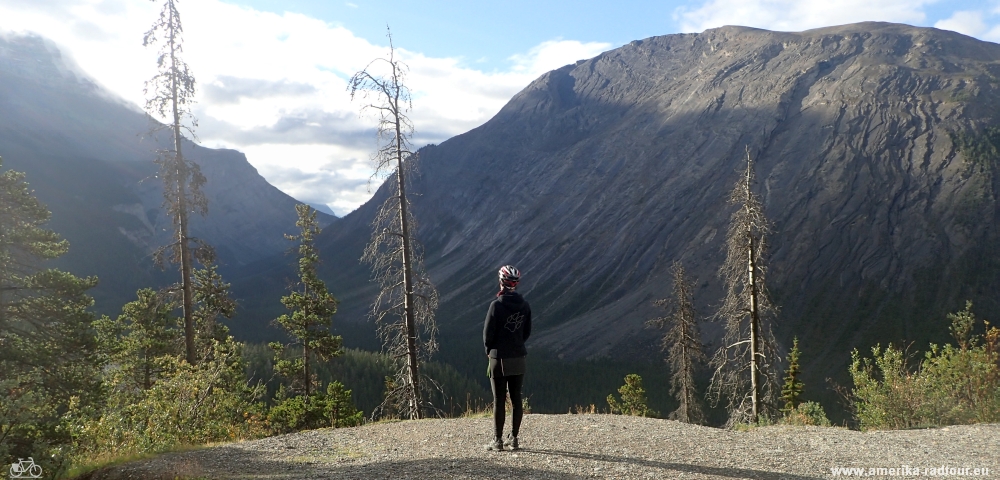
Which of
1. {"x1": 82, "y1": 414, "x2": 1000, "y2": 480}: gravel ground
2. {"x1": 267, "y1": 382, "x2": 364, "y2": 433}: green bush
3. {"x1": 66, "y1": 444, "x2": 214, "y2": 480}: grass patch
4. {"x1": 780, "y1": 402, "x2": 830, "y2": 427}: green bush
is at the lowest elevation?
{"x1": 267, "y1": 382, "x2": 364, "y2": 433}: green bush

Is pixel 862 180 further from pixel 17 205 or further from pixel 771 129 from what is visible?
pixel 17 205

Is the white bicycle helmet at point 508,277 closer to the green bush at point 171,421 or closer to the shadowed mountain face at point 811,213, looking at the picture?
the green bush at point 171,421

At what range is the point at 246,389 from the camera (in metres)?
17.0

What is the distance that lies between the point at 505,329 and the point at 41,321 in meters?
14.5

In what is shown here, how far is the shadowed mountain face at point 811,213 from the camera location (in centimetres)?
12250

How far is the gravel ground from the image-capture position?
26.8 feet

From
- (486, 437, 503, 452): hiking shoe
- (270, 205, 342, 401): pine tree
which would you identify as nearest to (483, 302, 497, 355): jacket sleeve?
(486, 437, 503, 452): hiking shoe

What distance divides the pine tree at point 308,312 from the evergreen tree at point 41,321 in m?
7.92

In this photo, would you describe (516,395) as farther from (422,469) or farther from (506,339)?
(422,469)

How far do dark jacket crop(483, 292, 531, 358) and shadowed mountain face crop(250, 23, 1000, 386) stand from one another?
103692mm

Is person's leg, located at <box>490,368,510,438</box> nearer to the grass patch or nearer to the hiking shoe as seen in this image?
the hiking shoe

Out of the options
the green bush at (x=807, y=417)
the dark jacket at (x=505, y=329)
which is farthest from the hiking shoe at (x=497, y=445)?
the green bush at (x=807, y=417)

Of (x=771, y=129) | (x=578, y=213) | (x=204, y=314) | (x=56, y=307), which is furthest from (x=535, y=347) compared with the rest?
(x=56, y=307)

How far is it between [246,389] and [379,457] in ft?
31.0
